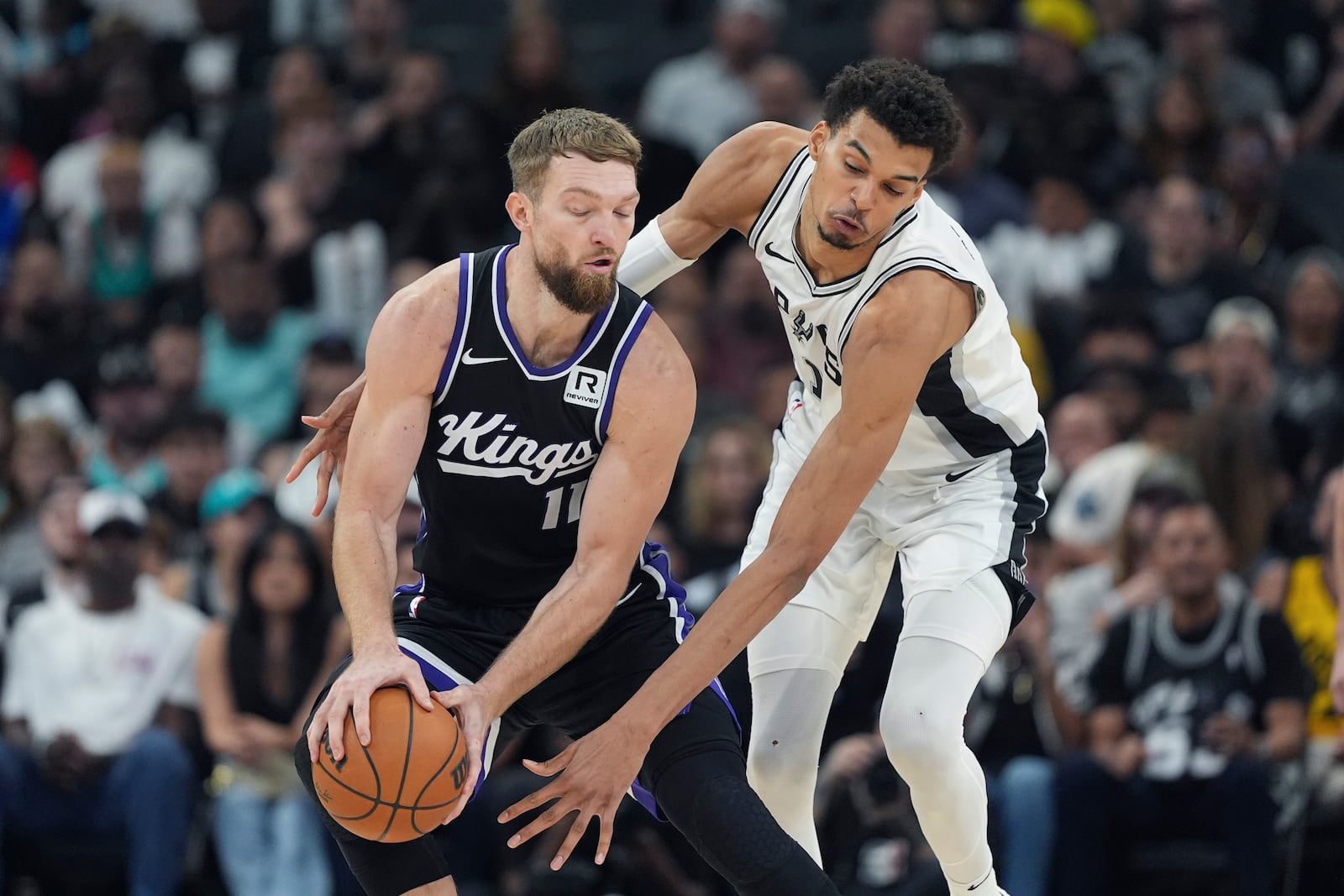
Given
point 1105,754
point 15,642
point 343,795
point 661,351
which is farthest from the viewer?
point 15,642

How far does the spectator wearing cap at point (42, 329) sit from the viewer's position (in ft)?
37.2

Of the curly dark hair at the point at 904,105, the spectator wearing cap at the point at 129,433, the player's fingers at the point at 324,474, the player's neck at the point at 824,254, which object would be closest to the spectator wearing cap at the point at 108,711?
the spectator wearing cap at the point at 129,433

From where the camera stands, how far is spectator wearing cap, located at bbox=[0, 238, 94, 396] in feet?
37.2

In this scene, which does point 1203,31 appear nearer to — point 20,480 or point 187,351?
point 187,351

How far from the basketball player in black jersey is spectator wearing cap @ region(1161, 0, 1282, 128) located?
22.3 feet

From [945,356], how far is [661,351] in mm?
817

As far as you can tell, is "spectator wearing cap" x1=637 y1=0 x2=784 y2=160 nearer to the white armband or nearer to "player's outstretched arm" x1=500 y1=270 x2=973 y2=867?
the white armband

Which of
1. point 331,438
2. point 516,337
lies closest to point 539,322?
point 516,337

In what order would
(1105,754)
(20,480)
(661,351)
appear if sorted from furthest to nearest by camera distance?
1. (20,480)
2. (1105,754)
3. (661,351)

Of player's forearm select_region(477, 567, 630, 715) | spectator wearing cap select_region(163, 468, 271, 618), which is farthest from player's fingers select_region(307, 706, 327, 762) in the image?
spectator wearing cap select_region(163, 468, 271, 618)

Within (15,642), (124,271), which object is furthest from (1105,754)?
(124,271)

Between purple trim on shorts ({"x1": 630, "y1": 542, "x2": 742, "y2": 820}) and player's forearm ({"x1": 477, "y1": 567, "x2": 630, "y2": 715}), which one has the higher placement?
player's forearm ({"x1": 477, "y1": 567, "x2": 630, "y2": 715})

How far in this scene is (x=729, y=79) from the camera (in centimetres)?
1184

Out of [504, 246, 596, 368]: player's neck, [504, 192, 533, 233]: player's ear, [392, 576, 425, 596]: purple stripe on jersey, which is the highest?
[504, 192, 533, 233]: player's ear
